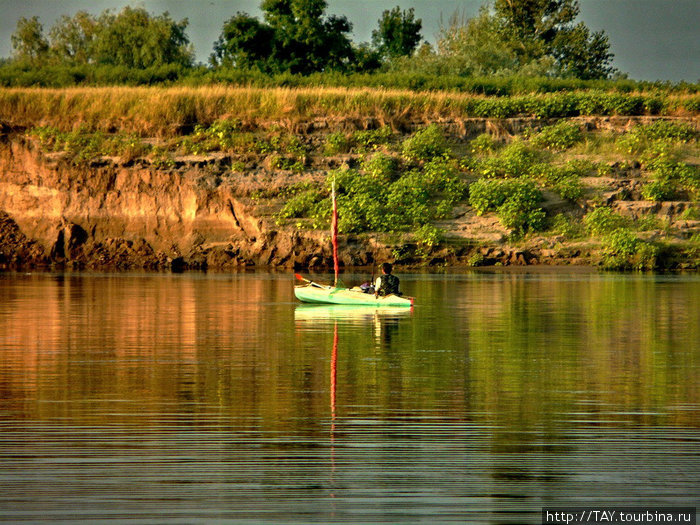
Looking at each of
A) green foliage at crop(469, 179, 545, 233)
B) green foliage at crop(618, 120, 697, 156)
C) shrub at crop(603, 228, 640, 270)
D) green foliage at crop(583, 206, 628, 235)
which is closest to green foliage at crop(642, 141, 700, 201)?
green foliage at crop(618, 120, 697, 156)

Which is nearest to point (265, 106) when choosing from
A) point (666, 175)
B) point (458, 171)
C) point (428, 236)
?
point (458, 171)

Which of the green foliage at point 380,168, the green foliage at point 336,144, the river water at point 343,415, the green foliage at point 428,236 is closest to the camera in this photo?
the river water at point 343,415

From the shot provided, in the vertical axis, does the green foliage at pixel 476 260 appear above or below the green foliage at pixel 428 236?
below

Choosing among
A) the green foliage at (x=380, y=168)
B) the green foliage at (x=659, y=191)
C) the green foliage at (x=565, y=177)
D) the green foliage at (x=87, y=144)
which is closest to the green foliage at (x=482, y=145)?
the green foliage at (x=565, y=177)

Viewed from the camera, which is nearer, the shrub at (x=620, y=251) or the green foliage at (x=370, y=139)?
the shrub at (x=620, y=251)

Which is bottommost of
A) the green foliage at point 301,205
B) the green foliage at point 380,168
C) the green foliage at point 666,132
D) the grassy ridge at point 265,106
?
the green foliage at point 301,205

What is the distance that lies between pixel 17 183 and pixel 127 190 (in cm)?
509

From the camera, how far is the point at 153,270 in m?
45.8

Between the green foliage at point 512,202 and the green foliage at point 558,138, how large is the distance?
4.11 meters

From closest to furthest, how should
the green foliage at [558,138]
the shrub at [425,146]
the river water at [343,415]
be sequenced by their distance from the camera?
the river water at [343,415], the shrub at [425,146], the green foliage at [558,138]

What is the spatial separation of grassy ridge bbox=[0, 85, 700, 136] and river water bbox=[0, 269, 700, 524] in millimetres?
27237

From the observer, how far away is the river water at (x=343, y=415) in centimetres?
908

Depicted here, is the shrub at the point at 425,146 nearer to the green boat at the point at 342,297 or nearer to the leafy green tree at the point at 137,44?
the green boat at the point at 342,297

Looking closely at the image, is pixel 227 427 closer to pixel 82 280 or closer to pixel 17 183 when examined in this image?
pixel 82 280
